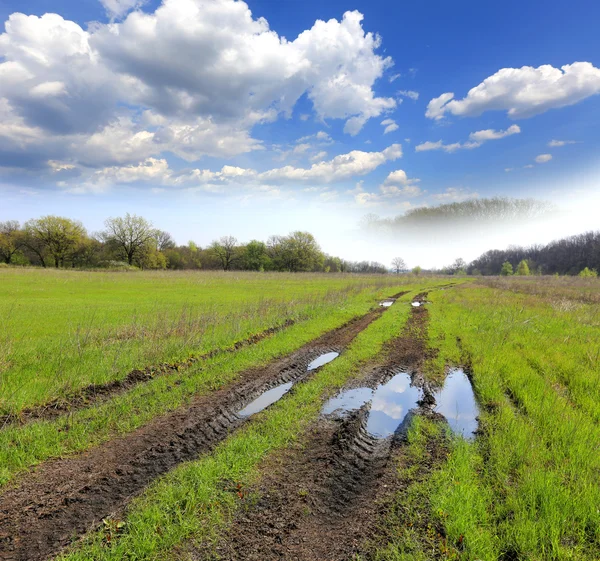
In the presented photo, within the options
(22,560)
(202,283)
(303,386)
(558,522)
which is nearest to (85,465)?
(22,560)

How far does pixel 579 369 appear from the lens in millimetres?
8758

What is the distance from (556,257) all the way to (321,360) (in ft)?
543

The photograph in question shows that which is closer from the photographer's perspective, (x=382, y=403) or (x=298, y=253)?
(x=382, y=403)

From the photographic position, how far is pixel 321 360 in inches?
428

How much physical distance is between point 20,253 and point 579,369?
110 metres

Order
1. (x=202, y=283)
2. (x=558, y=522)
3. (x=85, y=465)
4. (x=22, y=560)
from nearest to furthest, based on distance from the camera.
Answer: (x=22, y=560) < (x=558, y=522) < (x=85, y=465) < (x=202, y=283)

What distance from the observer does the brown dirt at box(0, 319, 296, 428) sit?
6.36m

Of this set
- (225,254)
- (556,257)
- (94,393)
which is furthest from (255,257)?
(556,257)

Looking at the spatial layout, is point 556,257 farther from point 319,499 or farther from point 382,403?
point 319,499

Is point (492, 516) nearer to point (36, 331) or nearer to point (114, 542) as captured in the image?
point (114, 542)

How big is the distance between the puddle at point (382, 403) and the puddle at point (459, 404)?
0.62m

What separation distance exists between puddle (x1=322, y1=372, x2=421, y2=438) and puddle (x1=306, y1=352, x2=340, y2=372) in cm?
219

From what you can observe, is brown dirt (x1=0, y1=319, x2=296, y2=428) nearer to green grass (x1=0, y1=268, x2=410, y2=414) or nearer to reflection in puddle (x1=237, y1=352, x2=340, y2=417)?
green grass (x1=0, y1=268, x2=410, y2=414)

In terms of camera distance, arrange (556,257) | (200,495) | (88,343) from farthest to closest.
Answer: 1. (556,257)
2. (88,343)
3. (200,495)
